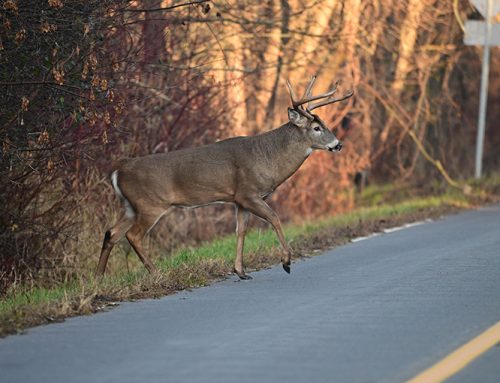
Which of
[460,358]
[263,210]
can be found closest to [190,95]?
[263,210]

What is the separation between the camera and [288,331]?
8.88 meters

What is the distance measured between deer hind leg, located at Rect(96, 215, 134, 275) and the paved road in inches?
61.7

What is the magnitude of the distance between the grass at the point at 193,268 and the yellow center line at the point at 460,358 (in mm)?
3251

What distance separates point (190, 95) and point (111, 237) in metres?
6.47

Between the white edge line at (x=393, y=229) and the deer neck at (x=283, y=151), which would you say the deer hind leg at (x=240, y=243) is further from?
the white edge line at (x=393, y=229)

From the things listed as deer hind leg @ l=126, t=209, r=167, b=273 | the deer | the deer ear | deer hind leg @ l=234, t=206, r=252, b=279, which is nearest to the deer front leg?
the deer

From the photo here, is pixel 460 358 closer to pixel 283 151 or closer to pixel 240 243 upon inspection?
pixel 240 243

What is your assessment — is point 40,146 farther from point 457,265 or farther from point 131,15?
point 457,265

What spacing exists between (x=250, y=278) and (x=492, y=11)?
12.5 meters

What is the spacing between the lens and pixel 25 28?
449 inches

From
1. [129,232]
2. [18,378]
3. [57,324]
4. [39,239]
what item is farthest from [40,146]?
[18,378]

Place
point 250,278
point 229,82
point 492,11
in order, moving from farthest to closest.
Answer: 1. point 492,11
2. point 229,82
3. point 250,278

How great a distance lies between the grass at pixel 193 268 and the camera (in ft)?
32.3

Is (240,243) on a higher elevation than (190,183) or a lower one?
lower
